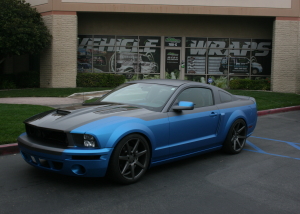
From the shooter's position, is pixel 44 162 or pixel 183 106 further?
pixel 183 106

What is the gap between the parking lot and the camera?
4207 mm

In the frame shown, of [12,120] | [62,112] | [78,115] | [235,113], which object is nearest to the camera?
[78,115]

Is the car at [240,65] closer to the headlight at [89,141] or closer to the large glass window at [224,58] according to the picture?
the large glass window at [224,58]

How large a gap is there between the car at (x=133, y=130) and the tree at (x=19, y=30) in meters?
13.0

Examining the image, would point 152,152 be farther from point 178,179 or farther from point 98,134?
point 98,134

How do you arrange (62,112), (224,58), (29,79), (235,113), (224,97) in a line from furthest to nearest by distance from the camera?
1. (224,58)
2. (29,79)
3. (224,97)
4. (235,113)
5. (62,112)

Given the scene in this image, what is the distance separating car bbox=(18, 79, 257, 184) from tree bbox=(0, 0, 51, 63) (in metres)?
13.0

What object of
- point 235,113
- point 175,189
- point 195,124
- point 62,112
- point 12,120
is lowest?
point 175,189

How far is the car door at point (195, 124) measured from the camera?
554 cm

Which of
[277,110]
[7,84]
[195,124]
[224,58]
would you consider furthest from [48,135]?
[224,58]

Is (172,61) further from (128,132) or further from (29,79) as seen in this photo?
(128,132)

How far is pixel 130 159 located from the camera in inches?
193

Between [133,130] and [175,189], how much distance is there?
0.96m

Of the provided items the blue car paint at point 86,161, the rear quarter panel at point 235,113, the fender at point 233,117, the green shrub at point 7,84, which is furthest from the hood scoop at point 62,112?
the green shrub at point 7,84
